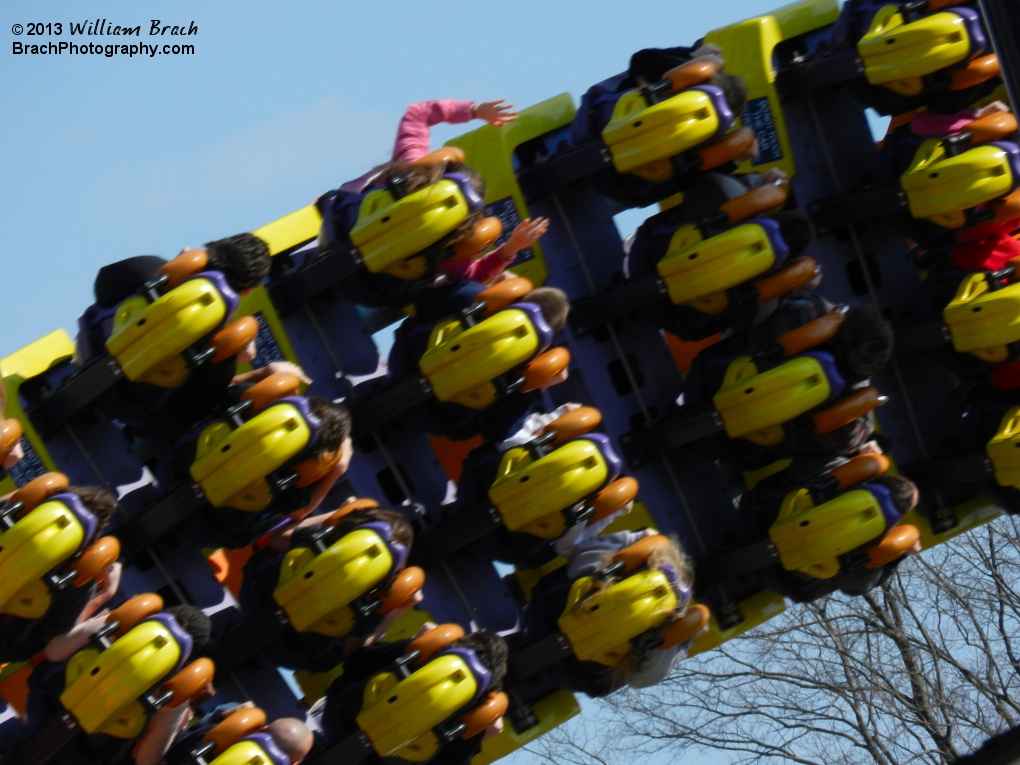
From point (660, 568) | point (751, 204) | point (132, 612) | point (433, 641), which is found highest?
point (751, 204)

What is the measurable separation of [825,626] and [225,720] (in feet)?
19.9

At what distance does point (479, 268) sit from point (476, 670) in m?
1.33

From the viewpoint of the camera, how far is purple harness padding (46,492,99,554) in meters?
4.34

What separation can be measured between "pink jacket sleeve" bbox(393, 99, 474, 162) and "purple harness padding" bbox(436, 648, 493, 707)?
5.49 ft

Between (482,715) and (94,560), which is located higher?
(94,560)

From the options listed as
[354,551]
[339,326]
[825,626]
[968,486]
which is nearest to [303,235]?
[339,326]

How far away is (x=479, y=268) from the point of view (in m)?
4.91

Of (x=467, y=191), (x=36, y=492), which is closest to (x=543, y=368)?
(x=467, y=191)

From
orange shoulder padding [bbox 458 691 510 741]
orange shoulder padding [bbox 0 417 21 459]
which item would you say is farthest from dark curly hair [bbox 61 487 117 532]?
orange shoulder padding [bbox 458 691 510 741]

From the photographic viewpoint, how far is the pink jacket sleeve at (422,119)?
497 centimetres

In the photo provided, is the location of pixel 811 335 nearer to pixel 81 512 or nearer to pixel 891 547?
pixel 891 547

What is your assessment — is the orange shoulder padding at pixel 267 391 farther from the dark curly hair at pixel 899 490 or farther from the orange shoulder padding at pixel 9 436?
the dark curly hair at pixel 899 490

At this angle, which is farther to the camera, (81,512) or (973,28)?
(973,28)

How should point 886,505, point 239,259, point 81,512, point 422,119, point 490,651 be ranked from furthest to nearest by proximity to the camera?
1. point 422,119
2. point 886,505
3. point 490,651
4. point 239,259
5. point 81,512
